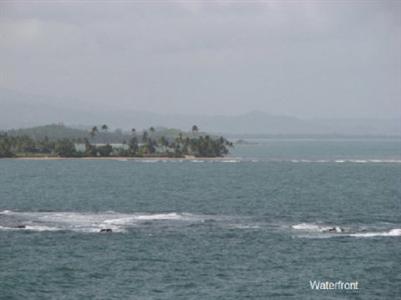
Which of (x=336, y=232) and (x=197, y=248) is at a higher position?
(x=336, y=232)

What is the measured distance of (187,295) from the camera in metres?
71.9

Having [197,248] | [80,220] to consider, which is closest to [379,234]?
[197,248]

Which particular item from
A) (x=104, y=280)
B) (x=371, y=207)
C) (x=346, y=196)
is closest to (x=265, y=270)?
(x=104, y=280)

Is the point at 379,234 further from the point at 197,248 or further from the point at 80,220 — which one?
the point at 80,220

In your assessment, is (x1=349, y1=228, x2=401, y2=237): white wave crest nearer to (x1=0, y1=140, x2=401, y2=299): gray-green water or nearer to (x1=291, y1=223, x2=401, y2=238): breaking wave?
(x1=291, y1=223, x2=401, y2=238): breaking wave

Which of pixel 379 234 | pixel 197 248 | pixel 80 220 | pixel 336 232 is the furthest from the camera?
A: pixel 80 220

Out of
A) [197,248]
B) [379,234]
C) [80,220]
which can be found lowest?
[197,248]

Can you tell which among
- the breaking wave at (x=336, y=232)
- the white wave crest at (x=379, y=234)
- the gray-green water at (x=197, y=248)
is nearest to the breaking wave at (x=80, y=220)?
the gray-green water at (x=197, y=248)

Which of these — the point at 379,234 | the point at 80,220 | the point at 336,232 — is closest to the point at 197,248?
the point at 336,232

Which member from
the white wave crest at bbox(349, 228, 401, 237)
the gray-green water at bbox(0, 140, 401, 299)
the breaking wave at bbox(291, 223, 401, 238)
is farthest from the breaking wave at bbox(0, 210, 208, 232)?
the white wave crest at bbox(349, 228, 401, 237)

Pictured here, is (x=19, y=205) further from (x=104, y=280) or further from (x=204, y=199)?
(x=104, y=280)

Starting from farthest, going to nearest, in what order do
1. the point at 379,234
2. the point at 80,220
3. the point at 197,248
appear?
the point at 80,220
the point at 379,234
the point at 197,248

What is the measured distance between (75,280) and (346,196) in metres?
95.8

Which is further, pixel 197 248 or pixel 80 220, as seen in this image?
pixel 80 220
